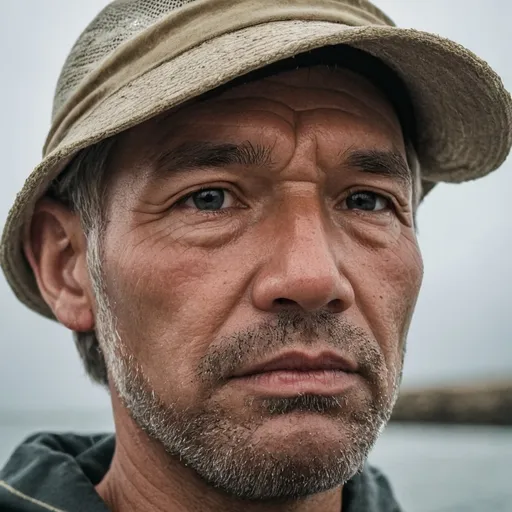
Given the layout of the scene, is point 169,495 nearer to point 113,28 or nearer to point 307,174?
point 307,174

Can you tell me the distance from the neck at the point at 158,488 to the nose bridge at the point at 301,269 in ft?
2.13

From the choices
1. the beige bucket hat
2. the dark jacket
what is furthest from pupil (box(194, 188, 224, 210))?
the dark jacket

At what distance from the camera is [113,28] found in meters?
2.32

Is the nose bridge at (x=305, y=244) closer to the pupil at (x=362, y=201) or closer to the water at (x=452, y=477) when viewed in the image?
the pupil at (x=362, y=201)

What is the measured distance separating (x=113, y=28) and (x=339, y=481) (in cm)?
156

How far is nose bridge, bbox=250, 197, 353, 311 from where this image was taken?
183 cm

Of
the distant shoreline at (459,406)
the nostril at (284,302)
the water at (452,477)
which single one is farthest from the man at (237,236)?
the distant shoreline at (459,406)

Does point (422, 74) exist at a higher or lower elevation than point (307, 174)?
higher

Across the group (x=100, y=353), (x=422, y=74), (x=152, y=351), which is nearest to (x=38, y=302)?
(x=100, y=353)

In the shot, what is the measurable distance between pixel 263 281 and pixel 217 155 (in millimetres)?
404

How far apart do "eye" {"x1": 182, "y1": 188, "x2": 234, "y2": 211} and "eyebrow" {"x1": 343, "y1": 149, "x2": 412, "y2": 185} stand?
1.20 feet

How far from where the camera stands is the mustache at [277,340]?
1840mm

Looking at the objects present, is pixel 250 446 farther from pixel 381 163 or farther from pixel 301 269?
pixel 381 163

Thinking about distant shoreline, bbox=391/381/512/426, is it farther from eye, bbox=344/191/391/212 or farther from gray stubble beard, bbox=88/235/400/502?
gray stubble beard, bbox=88/235/400/502
